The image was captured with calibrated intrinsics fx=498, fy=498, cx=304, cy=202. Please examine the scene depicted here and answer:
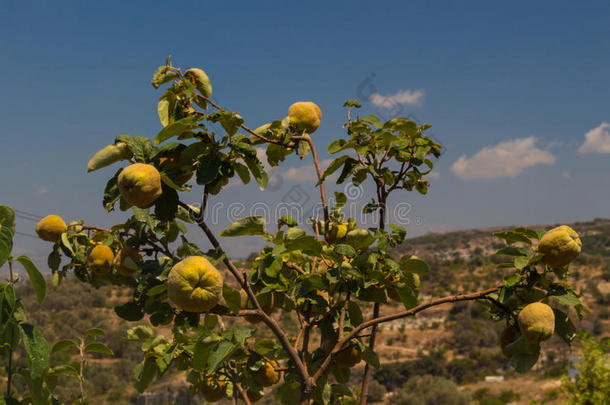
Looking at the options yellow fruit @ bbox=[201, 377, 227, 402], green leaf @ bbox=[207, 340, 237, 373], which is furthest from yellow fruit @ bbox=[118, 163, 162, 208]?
yellow fruit @ bbox=[201, 377, 227, 402]

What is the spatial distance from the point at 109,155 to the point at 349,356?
4.11ft

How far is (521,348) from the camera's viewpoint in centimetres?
152

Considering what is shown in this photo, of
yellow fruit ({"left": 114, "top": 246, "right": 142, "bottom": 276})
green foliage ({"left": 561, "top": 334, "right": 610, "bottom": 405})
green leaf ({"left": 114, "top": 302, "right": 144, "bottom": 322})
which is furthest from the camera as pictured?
green foliage ({"left": 561, "top": 334, "right": 610, "bottom": 405})

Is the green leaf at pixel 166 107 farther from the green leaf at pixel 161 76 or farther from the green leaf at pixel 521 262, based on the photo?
the green leaf at pixel 521 262

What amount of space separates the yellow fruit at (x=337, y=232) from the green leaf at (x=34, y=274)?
120 cm

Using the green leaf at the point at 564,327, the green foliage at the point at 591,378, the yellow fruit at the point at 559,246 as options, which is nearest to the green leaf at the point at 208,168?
the yellow fruit at the point at 559,246

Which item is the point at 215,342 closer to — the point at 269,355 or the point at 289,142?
the point at 269,355

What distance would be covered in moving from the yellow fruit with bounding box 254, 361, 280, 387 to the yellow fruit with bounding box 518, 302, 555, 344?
1.08 m

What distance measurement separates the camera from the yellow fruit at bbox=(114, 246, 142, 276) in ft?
6.13

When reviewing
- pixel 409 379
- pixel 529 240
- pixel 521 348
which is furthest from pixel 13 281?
pixel 409 379

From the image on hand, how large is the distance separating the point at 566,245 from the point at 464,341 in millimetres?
28467

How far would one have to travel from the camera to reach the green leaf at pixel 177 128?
1.40 metres

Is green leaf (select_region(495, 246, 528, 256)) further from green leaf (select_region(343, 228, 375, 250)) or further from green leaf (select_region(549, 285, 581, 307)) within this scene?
green leaf (select_region(343, 228, 375, 250))

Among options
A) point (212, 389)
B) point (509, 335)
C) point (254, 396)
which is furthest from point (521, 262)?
point (212, 389)
